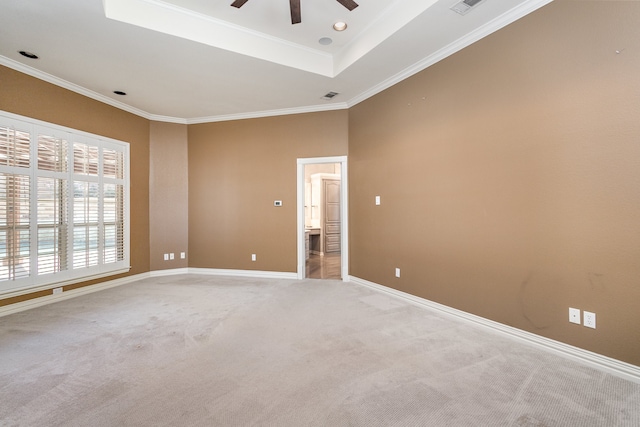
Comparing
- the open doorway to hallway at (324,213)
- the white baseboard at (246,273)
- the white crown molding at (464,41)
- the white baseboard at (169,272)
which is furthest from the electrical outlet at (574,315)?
the white baseboard at (169,272)

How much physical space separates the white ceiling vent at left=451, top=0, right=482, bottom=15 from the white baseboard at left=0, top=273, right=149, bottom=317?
18.6 feet

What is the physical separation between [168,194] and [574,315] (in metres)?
5.93

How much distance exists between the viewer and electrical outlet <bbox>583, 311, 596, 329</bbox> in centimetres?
217

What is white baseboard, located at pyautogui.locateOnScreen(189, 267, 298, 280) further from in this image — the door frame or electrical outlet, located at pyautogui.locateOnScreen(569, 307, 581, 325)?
electrical outlet, located at pyautogui.locateOnScreen(569, 307, 581, 325)

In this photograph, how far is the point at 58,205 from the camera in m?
3.86

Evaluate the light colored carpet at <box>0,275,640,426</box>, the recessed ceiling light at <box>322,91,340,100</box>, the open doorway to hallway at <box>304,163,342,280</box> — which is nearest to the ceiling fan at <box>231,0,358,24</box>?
the recessed ceiling light at <box>322,91,340,100</box>

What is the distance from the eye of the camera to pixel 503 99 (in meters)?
2.74

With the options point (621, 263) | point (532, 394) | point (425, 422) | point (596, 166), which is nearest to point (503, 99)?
point (596, 166)

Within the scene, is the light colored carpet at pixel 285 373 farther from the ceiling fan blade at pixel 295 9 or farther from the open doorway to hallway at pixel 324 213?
the open doorway to hallway at pixel 324 213

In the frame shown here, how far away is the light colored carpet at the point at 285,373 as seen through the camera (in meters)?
1.67

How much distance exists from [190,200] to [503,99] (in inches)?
205

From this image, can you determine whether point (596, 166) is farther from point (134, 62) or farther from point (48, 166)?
point (48, 166)

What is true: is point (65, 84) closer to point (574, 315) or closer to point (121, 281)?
point (121, 281)

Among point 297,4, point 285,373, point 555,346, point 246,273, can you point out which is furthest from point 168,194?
point 555,346
